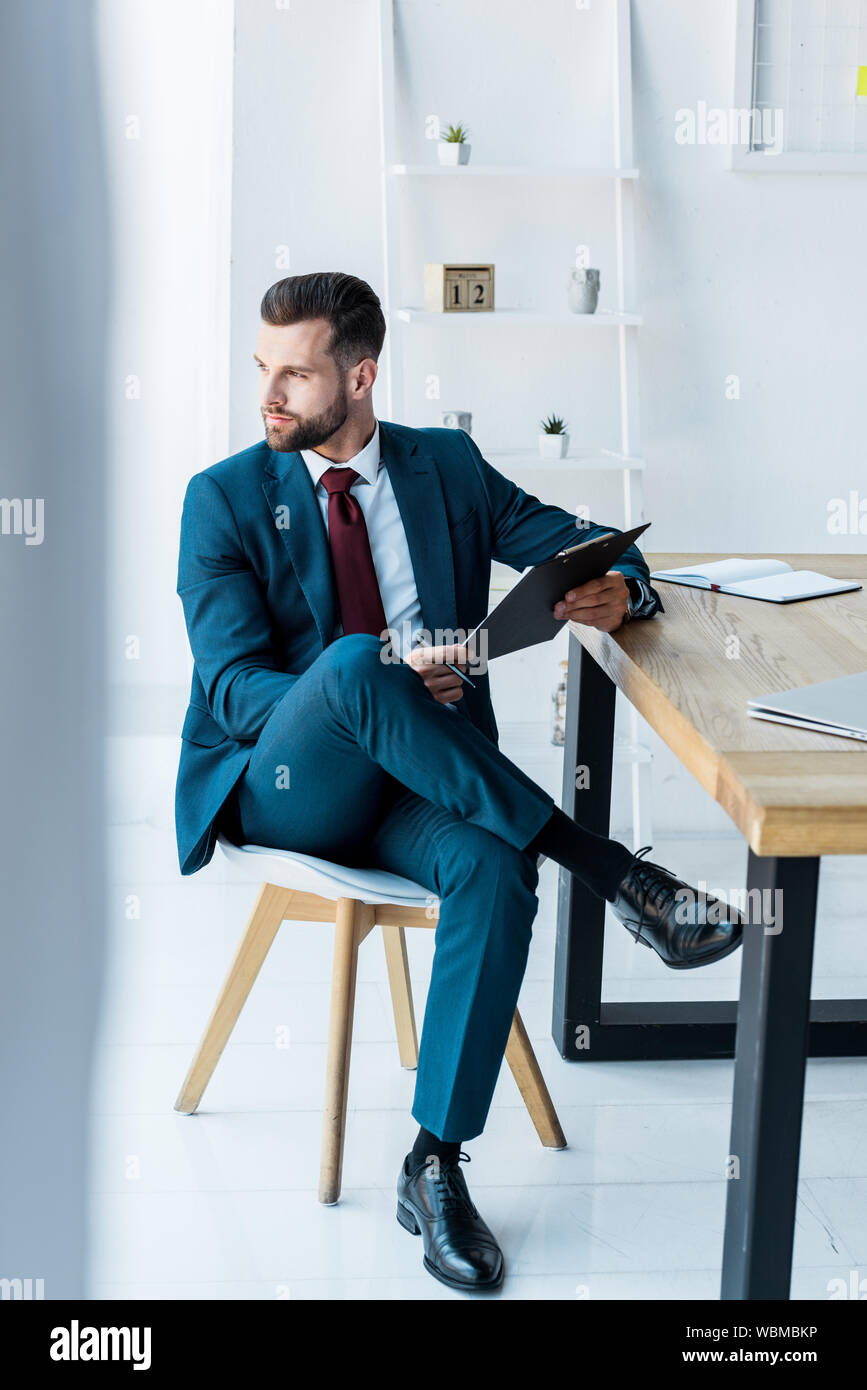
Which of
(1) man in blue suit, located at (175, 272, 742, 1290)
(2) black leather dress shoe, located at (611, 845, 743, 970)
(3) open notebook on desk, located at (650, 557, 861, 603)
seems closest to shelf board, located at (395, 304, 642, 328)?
(1) man in blue suit, located at (175, 272, 742, 1290)

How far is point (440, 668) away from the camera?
1592 mm

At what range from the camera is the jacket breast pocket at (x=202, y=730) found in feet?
5.83

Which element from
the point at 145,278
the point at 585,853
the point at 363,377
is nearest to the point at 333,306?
the point at 363,377

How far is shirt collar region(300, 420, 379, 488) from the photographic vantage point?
1.86 metres

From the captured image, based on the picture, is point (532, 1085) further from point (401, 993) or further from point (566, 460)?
point (566, 460)

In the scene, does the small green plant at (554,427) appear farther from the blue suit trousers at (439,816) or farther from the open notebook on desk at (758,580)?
the blue suit trousers at (439,816)

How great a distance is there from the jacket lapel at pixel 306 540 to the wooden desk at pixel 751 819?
357 mm

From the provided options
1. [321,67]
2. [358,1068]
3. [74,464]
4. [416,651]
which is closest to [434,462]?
[416,651]

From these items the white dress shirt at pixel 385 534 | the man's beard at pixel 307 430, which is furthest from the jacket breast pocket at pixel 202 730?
the man's beard at pixel 307 430

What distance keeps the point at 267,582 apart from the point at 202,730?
0.22 meters

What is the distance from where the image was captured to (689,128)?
2.84 metres

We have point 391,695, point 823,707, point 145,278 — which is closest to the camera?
point 145,278
